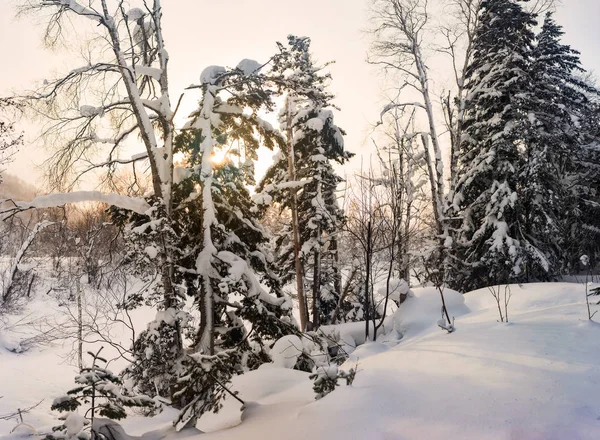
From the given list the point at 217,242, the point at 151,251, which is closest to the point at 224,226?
the point at 217,242

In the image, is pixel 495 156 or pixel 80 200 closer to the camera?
pixel 80 200

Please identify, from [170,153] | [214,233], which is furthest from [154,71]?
[214,233]

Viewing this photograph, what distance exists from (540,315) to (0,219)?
32.4 feet

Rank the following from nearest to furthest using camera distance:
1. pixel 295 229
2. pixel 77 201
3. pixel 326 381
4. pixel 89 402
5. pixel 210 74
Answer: pixel 89 402
pixel 326 381
pixel 77 201
pixel 210 74
pixel 295 229

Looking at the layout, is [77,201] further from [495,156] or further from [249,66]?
[495,156]

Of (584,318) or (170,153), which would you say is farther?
(170,153)

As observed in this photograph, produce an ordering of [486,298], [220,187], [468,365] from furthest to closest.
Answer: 1. [486,298]
2. [220,187]
3. [468,365]

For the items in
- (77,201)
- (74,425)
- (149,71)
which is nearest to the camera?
(74,425)

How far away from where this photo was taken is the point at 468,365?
4.23 metres

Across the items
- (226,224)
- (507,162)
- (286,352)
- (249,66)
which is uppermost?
(249,66)

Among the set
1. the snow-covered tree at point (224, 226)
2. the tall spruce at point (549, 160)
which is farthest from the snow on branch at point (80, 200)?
the tall spruce at point (549, 160)

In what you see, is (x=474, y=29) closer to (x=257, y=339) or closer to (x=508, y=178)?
(x=508, y=178)

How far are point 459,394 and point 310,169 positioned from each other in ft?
35.0

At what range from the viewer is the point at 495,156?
12953 millimetres
